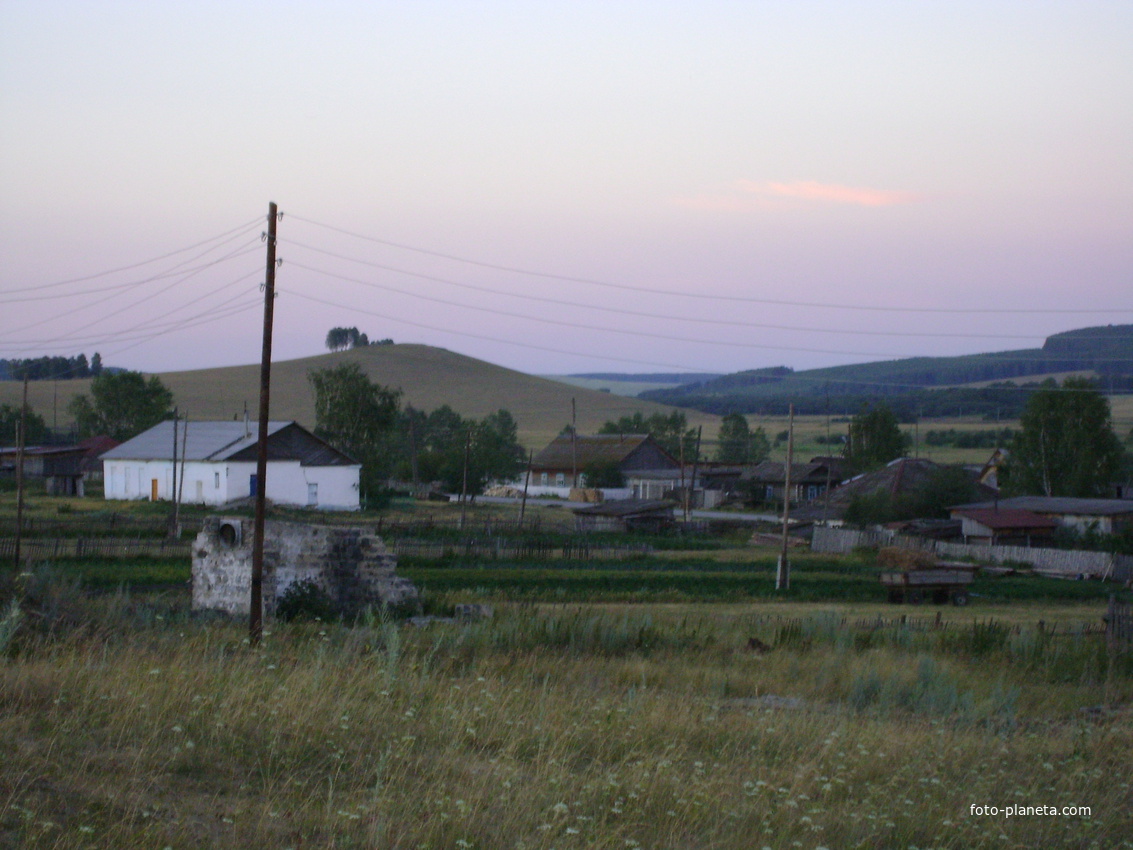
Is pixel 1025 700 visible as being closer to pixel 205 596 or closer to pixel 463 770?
pixel 463 770

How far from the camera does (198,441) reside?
215 feet

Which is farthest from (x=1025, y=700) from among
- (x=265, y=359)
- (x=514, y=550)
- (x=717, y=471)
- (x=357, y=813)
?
(x=717, y=471)

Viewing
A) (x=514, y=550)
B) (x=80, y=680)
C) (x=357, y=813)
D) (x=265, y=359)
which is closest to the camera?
(x=357, y=813)

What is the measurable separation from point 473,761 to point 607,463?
81767 millimetres

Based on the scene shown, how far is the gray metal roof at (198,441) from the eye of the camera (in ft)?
206

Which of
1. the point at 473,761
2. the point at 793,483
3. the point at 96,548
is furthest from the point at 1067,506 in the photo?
the point at 473,761

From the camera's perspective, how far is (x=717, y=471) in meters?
97.1

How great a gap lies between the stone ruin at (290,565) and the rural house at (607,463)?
65244mm

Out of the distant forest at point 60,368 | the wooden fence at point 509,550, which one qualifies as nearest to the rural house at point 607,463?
the wooden fence at point 509,550

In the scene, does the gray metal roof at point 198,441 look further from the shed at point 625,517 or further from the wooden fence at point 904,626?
the wooden fence at point 904,626

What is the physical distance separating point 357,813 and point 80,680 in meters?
3.37

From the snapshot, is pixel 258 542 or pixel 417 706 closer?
pixel 417 706

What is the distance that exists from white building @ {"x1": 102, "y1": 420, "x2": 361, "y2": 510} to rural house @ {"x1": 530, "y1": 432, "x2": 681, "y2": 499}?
2806cm

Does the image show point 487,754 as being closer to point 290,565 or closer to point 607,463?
point 290,565
